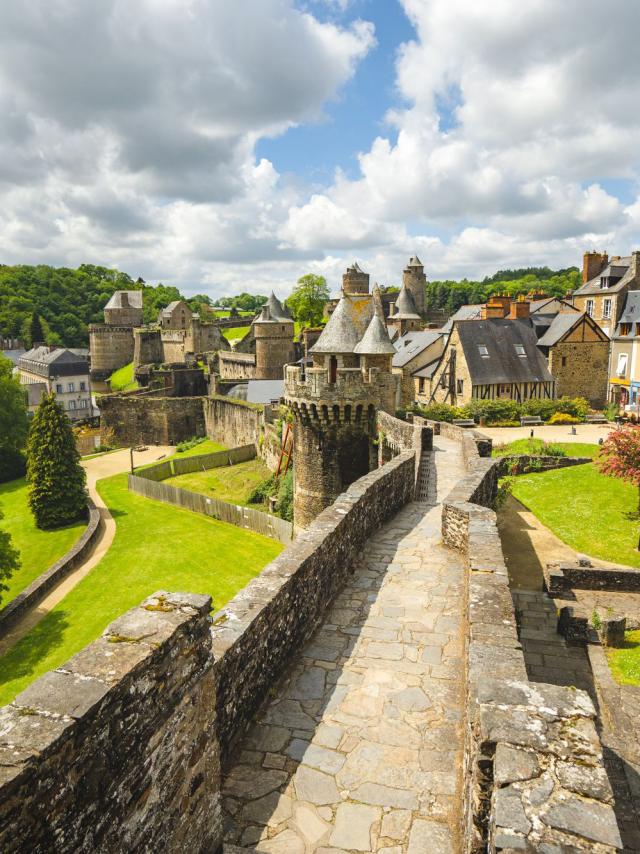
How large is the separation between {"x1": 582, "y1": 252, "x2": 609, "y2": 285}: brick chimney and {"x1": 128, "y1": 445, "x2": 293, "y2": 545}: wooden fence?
1243 inches

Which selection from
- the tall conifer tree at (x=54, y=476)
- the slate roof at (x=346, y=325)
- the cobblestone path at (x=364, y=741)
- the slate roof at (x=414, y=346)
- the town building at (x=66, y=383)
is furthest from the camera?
the town building at (x=66, y=383)

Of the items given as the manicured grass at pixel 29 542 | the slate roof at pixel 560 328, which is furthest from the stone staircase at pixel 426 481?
the slate roof at pixel 560 328

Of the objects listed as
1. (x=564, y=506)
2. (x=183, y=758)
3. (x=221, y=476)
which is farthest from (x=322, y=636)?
(x=221, y=476)

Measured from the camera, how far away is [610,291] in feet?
136

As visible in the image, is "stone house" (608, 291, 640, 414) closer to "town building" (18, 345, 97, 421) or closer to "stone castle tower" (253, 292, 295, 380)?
"stone castle tower" (253, 292, 295, 380)

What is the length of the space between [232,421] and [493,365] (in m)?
20.9

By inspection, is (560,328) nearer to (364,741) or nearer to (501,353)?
(501,353)

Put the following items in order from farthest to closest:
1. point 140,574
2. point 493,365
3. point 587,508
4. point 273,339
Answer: point 273,339 < point 493,365 < point 140,574 < point 587,508

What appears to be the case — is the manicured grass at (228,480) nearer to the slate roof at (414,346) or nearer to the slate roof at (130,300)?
the slate roof at (414,346)

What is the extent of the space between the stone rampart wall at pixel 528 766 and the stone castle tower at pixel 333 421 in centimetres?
1382

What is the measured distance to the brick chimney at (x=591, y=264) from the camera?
4672 centimetres

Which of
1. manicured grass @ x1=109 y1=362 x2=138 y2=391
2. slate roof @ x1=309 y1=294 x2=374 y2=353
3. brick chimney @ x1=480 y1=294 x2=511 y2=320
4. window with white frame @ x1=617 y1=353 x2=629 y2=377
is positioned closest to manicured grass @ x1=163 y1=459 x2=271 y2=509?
slate roof @ x1=309 y1=294 x2=374 y2=353

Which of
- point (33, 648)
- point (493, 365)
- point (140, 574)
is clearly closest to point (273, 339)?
point (493, 365)

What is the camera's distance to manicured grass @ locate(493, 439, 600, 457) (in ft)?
82.6
